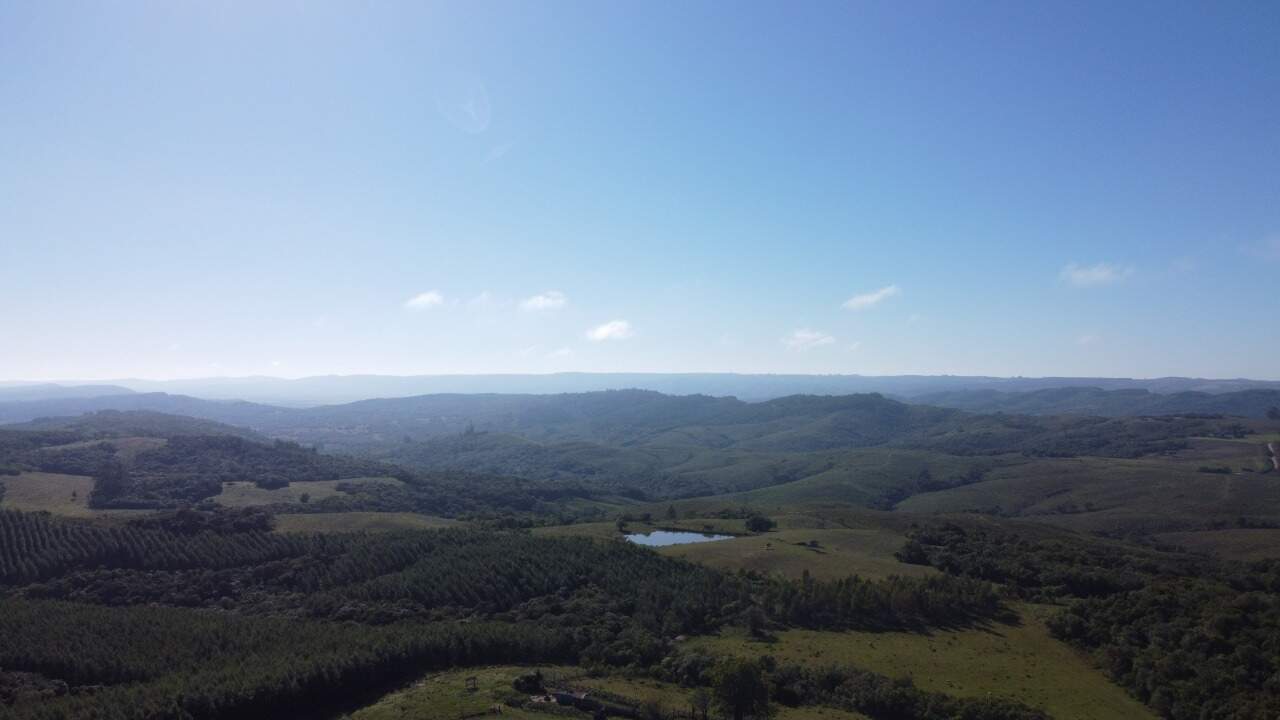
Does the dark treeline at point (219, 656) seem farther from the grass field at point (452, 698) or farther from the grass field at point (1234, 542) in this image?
the grass field at point (1234, 542)

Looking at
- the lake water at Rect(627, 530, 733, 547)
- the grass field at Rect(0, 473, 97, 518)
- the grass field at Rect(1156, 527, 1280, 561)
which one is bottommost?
the grass field at Rect(1156, 527, 1280, 561)

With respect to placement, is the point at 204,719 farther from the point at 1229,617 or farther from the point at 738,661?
the point at 1229,617

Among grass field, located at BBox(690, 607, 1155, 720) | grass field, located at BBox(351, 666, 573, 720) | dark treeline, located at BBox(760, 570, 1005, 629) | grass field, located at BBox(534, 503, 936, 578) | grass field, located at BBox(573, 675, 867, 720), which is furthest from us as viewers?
grass field, located at BBox(534, 503, 936, 578)

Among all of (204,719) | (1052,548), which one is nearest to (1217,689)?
(1052,548)

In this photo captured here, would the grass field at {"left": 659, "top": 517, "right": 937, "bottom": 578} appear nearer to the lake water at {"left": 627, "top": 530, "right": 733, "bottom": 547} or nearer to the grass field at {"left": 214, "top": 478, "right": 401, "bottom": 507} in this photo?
the lake water at {"left": 627, "top": 530, "right": 733, "bottom": 547}

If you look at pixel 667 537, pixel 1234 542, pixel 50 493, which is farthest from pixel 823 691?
pixel 50 493

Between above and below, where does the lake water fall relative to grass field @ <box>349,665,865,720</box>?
below

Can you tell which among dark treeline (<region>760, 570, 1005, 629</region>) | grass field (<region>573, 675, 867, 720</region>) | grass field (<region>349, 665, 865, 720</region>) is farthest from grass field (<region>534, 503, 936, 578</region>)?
grass field (<region>349, 665, 865, 720</region>)

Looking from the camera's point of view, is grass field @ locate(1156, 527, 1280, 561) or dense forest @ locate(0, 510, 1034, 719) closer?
dense forest @ locate(0, 510, 1034, 719)
